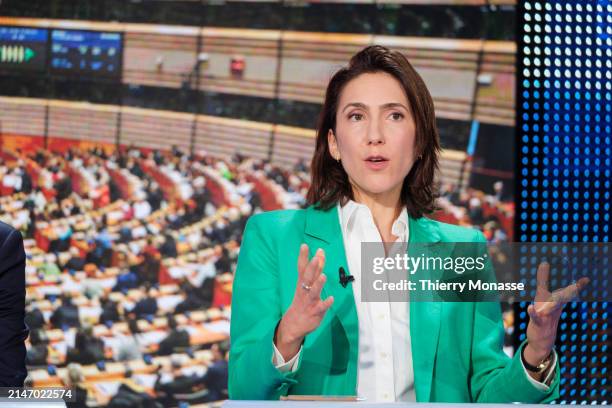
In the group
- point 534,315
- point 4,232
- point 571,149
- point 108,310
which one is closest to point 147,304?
point 108,310

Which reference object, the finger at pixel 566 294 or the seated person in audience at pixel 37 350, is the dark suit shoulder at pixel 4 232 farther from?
the seated person in audience at pixel 37 350

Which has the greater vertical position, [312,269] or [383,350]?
[312,269]

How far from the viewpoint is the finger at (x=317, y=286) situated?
153cm

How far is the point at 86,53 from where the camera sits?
4406 millimetres

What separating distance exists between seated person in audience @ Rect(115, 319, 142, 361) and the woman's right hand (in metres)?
2.78

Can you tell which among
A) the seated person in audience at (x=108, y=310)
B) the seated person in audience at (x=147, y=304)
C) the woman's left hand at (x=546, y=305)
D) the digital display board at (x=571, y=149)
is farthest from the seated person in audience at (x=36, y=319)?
the woman's left hand at (x=546, y=305)

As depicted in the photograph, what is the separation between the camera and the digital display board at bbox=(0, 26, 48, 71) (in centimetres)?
438

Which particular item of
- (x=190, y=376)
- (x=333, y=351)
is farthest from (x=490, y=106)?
(x=333, y=351)

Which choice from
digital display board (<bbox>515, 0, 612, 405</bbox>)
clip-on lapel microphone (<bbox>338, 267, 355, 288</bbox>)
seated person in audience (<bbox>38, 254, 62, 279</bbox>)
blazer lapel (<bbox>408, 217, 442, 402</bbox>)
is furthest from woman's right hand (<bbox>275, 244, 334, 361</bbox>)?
seated person in audience (<bbox>38, 254, 62, 279</bbox>)

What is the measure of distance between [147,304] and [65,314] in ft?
1.39

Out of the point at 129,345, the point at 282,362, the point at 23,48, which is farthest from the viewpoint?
the point at 23,48

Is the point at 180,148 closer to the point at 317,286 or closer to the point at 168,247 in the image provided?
the point at 168,247

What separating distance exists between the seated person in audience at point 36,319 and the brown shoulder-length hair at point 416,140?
Result: 2.67 meters

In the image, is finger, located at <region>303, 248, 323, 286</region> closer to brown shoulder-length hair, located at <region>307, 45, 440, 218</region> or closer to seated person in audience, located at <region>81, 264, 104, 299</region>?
brown shoulder-length hair, located at <region>307, 45, 440, 218</region>
